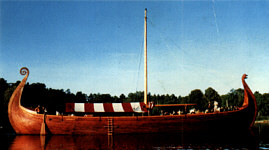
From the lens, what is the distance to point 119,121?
21828mm

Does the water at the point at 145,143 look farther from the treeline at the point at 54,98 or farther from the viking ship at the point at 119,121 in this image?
the treeline at the point at 54,98

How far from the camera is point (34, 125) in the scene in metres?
22.9

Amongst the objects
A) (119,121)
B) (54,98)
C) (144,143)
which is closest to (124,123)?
(119,121)

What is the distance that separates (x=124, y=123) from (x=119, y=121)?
48 centimetres

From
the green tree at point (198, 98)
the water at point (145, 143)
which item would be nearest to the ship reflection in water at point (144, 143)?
the water at point (145, 143)

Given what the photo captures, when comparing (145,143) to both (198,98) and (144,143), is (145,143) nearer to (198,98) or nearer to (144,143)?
(144,143)

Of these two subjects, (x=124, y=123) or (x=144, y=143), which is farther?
(x=124, y=123)

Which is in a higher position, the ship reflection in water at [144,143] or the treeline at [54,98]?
the treeline at [54,98]

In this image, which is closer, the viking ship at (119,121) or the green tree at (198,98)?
the viking ship at (119,121)

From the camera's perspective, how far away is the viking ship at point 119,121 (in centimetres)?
2189

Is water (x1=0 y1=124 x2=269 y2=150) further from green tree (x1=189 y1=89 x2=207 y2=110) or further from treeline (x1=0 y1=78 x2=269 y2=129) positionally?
green tree (x1=189 y1=89 x2=207 y2=110)

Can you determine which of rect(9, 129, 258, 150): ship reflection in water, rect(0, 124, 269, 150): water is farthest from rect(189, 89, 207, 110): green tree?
rect(9, 129, 258, 150): ship reflection in water

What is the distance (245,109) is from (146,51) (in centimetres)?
1130

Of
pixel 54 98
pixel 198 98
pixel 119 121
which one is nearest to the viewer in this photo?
pixel 119 121
